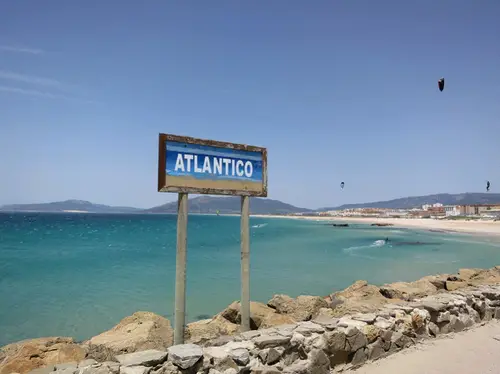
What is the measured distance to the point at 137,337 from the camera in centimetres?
657

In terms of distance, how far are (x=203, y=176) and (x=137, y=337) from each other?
3.16m

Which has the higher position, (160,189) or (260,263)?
(160,189)

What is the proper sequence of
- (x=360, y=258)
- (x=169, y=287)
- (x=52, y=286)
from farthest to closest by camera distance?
(x=360, y=258) → (x=52, y=286) → (x=169, y=287)

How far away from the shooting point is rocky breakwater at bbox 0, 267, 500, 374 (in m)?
4.28

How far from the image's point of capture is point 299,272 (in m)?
23.4

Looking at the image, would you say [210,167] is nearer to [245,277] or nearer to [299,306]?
[245,277]

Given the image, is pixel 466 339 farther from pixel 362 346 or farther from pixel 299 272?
pixel 299 272

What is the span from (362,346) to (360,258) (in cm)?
2691

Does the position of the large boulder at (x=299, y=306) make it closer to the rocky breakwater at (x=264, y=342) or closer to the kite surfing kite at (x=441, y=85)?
the rocky breakwater at (x=264, y=342)

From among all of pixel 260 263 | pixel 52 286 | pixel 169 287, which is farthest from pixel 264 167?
pixel 260 263

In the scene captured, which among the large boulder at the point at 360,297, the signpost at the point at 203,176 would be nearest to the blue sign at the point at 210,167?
the signpost at the point at 203,176

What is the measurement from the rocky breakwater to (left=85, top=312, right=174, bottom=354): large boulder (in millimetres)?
15

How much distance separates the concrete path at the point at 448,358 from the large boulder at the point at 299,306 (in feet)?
11.4

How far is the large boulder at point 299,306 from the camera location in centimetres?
952
